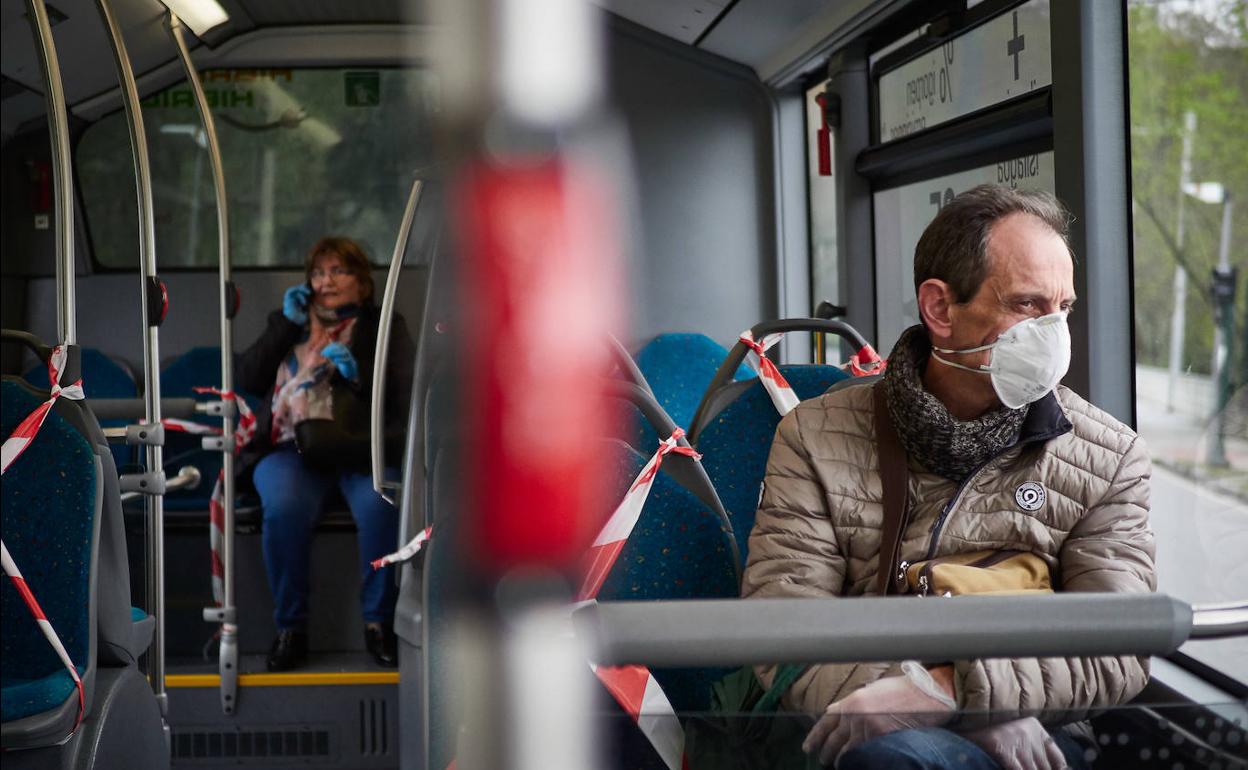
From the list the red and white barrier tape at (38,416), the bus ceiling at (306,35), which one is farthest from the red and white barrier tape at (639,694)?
the bus ceiling at (306,35)

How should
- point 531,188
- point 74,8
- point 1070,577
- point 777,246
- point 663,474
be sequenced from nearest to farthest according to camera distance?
point 531,188, point 1070,577, point 663,474, point 74,8, point 777,246

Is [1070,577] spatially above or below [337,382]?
below

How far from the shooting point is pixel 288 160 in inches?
203

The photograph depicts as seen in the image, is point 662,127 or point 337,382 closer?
point 337,382

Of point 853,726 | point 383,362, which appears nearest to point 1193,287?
point 853,726

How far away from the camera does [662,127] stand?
202 inches

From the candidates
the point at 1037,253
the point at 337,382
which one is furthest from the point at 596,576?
the point at 337,382

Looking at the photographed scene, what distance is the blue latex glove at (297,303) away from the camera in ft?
15.0

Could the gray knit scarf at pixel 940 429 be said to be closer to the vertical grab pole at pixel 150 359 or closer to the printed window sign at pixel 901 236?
the printed window sign at pixel 901 236

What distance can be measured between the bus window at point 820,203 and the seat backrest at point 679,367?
20.1 inches

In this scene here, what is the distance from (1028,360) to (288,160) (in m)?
4.05

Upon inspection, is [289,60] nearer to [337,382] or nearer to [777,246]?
[337,382]

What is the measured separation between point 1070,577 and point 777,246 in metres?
3.26

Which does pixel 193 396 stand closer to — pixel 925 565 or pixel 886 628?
pixel 925 565
